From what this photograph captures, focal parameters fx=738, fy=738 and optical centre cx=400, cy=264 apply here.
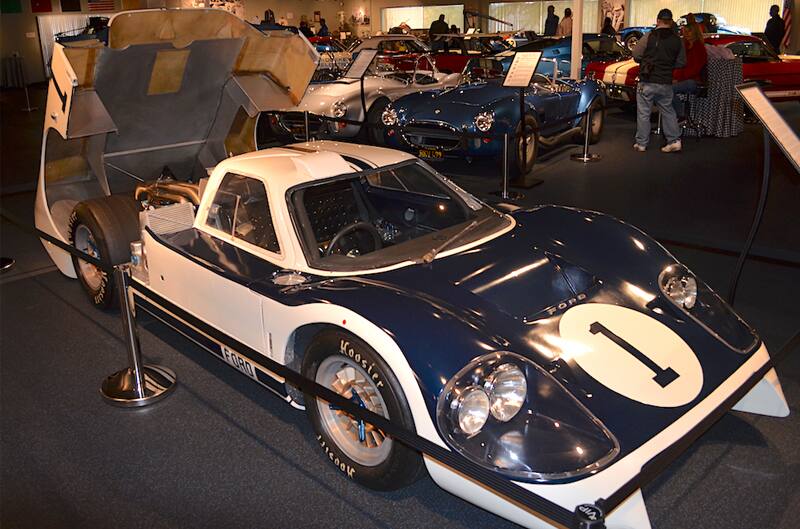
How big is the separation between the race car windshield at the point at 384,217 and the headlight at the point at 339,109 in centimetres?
521

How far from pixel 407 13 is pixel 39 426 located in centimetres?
2857

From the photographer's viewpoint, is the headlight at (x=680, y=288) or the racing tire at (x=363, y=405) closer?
the racing tire at (x=363, y=405)

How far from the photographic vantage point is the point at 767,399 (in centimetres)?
323

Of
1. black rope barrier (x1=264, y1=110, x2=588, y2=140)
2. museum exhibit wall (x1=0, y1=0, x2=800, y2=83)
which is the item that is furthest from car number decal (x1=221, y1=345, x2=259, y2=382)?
museum exhibit wall (x1=0, y1=0, x2=800, y2=83)

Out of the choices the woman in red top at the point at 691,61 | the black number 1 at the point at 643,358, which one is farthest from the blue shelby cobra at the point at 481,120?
the black number 1 at the point at 643,358

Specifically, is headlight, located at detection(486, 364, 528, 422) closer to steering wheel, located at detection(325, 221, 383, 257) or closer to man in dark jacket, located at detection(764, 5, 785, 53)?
steering wheel, located at detection(325, 221, 383, 257)

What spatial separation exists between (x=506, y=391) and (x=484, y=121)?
5434mm

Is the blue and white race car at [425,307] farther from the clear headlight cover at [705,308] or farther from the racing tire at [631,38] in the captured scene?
the racing tire at [631,38]

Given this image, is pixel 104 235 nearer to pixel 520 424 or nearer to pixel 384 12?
pixel 520 424

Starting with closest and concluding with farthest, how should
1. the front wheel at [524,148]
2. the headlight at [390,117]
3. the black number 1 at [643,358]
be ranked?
the black number 1 at [643,358], the front wheel at [524,148], the headlight at [390,117]

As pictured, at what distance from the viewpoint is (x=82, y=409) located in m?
3.78

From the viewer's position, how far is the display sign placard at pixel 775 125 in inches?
139

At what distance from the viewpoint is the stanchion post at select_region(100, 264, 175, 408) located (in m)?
3.74

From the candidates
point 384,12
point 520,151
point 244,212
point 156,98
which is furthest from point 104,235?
point 384,12
